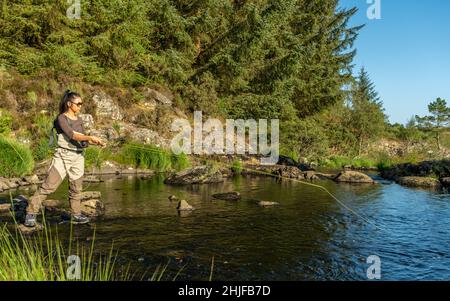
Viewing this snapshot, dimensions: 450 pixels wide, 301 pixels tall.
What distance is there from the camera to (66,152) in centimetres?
754

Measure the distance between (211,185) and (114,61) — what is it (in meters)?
13.9

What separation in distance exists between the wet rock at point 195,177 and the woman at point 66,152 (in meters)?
7.76

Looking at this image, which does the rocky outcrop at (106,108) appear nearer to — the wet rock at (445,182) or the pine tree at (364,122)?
the wet rock at (445,182)

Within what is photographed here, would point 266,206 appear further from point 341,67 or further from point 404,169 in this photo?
point 341,67

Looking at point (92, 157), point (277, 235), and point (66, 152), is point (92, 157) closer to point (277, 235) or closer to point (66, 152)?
point (66, 152)

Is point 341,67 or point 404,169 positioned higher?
point 341,67

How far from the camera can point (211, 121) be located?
25984mm

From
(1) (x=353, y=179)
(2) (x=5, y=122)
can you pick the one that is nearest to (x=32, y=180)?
(2) (x=5, y=122)

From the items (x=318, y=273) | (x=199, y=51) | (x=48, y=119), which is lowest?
(x=318, y=273)

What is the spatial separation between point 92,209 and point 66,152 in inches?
77.4

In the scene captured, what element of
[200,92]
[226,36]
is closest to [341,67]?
[226,36]

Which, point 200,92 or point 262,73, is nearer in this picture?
point 200,92

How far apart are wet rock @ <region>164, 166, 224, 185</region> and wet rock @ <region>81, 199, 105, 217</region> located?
6.19 meters

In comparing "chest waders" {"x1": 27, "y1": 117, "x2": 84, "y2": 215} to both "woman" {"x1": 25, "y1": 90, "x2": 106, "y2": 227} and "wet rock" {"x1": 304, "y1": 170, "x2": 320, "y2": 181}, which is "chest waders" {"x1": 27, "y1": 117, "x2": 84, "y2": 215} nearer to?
"woman" {"x1": 25, "y1": 90, "x2": 106, "y2": 227}
